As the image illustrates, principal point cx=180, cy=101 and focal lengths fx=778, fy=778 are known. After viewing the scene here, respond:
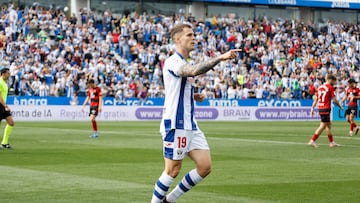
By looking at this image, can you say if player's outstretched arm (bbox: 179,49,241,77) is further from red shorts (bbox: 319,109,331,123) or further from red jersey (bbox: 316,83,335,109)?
red jersey (bbox: 316,83,335,109)

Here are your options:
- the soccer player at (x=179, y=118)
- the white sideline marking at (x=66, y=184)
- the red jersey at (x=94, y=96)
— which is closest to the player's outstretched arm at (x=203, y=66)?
the soccer player at (x=179, y=118)

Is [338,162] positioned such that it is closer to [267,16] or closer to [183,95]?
[183,95]

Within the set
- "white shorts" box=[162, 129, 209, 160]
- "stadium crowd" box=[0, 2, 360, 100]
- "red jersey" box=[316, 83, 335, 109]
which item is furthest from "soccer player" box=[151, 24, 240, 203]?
"stadium crowd" box=[0, 2, 360, 100]

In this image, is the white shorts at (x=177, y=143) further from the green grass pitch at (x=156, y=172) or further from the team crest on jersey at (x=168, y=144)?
the green grass pitch at (x=156, y=172)

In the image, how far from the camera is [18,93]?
4434cm

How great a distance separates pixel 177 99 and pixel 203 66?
0.76 meters

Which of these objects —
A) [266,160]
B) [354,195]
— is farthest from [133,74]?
[354,195]

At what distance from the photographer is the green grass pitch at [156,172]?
11.9 meters

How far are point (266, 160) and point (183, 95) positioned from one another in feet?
30.5

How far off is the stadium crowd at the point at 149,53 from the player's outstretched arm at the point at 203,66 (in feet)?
119

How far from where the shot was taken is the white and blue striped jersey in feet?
31.3

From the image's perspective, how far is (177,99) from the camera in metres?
9.58

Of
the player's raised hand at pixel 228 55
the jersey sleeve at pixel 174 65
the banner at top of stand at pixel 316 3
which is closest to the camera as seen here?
the player's raised hand at pixel 228 55

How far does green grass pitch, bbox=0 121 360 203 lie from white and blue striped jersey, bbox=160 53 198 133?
2045 mm
